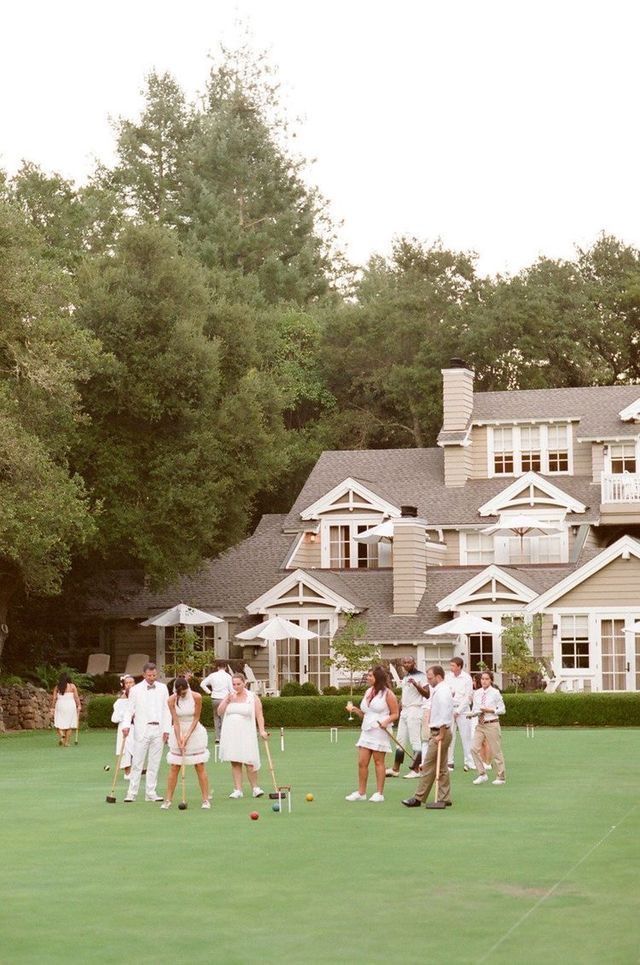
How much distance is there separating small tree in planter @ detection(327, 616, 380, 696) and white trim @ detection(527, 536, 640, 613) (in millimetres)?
5048

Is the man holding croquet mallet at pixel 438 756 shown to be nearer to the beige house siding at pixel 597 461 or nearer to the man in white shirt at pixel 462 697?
the man in white shirt at pixel 462 697

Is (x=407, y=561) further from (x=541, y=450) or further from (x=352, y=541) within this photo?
(x=541, y=450)

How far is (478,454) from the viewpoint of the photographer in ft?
200

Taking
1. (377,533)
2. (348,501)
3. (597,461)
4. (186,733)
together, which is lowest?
(186,733)

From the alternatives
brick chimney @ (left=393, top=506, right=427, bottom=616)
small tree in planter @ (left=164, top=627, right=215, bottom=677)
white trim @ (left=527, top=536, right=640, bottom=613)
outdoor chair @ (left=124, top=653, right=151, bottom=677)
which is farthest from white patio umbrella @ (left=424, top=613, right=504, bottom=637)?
outdoor chair @ (left=124, top=653, right=151, bottom=677)

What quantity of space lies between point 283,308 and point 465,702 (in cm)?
5381

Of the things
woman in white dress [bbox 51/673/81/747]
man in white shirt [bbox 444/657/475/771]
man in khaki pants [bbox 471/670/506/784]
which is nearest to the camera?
man in khaki pants [bbox 471/670/506/784]

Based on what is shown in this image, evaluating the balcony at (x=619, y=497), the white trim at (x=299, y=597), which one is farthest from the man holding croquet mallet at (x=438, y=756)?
the balcony at (x=619, y=497)

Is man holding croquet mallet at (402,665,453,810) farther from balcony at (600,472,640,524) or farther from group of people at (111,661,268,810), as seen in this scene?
balcony at (600,472,640,524)

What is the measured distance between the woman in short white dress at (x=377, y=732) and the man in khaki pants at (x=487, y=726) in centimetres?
335

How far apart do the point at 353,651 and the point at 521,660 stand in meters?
5.14

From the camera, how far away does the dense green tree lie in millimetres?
40406

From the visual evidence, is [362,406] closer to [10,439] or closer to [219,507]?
[219,507]

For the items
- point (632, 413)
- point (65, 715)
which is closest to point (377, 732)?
point (65, 715)
